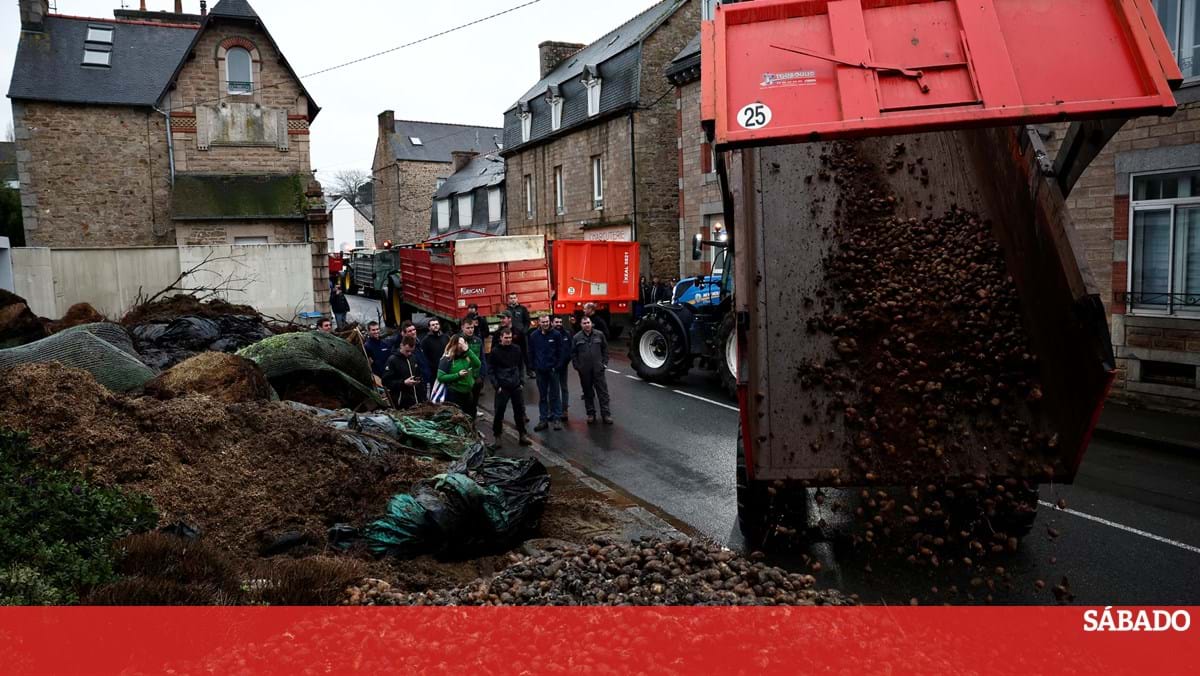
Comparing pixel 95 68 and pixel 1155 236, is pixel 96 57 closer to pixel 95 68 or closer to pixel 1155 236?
pixel 95 68

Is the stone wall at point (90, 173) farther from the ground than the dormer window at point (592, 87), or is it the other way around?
the dormer window at point (592, 87)

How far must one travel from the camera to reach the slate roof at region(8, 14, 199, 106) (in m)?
23.3

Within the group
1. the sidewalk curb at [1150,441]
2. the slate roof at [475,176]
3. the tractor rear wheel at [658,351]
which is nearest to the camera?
the sidewalk curb at [1150,441]

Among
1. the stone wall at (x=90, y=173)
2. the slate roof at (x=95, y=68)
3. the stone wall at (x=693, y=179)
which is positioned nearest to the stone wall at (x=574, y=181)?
the stone wall at (x=693, y=179)

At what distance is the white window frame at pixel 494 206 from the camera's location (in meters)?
38.4

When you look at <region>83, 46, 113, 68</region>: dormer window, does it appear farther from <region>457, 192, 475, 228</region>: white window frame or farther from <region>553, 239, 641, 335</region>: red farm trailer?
<region>457, 192, 475, 228</region>: white window frame

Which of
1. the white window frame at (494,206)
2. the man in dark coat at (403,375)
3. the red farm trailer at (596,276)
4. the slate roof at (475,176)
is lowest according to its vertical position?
the man in dark coat at (403,375)

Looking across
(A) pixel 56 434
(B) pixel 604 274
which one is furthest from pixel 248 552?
(B) pixel 604 274

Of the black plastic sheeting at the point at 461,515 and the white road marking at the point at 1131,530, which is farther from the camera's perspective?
the white road marking at the point at 1131,530

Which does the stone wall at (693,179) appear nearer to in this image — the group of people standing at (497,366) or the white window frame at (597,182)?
the white window frame at (597,182)

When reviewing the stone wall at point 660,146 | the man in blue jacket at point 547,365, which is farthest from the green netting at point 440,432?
the stone wall at point 660,146

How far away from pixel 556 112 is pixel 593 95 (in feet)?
9.72

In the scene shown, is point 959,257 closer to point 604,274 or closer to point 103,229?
point 604,274

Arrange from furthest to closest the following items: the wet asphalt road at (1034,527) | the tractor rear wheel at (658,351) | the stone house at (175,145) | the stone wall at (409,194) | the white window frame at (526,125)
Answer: the stone wall at (409,194) < the white window frame at (526,125) < the stone house at (175,145) < the tractor rear wheel at (658,351) < the wet asphalt road at (1034,527)
